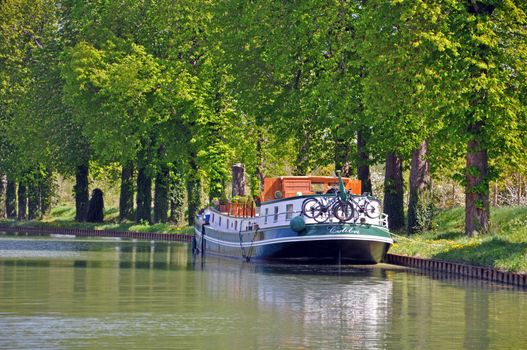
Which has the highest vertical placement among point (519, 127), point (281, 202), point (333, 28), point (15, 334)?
point (333, 28)

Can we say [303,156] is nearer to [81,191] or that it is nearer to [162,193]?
[162,193]

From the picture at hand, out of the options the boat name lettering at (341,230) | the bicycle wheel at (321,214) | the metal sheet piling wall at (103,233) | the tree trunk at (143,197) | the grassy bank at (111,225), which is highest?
the tree trunk at (143,197)

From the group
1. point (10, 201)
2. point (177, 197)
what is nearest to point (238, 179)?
point (177, 197)

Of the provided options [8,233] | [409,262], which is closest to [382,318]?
[409,262]

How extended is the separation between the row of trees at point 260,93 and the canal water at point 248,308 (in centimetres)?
849

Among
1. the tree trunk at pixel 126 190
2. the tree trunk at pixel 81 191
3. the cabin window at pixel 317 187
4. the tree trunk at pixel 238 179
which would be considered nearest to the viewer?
the cabin window at pixel 317 187

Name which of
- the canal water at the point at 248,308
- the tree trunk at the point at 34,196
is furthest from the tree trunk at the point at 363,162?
the tree trunk at the point at 34,196

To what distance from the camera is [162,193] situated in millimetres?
94438

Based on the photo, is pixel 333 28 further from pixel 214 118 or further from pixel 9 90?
pixel 9 90

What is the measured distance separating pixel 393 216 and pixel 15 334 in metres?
40.0

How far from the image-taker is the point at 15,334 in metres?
29.9

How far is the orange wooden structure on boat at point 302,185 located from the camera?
60875 millimetres

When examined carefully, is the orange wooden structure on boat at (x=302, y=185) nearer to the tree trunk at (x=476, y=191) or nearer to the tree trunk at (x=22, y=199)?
the tree trunk at (x=476, y=191)

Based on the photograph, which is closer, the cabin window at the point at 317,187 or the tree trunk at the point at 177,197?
the cabin window at the point at 317,187
